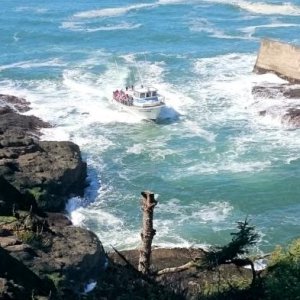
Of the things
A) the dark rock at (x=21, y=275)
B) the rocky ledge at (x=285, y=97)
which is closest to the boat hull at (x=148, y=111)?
the rocky ledge at (x=285, y=97)

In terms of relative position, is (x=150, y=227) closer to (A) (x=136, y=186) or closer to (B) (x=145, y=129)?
(A) (x=136, y=186)

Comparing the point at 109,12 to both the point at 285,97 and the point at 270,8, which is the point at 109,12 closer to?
the point at 270,8

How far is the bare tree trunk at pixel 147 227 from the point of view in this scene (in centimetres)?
1594

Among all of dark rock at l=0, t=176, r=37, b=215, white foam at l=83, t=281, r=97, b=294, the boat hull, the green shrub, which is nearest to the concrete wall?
the boat hull

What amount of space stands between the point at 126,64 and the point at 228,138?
1889cm

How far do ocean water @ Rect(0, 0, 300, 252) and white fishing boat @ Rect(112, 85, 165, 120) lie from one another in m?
0.65

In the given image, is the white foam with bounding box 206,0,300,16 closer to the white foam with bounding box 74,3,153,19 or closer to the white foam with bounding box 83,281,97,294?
the white foam with bounding box 74,3,153,19

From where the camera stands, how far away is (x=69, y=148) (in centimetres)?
3597

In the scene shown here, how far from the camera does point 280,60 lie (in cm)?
5247

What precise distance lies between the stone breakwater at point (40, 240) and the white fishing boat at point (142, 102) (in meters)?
11.5

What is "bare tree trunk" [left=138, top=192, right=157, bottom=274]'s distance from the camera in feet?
52.3

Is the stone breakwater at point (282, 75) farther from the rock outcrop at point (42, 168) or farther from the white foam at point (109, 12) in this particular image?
the white foam at point (109, 12)

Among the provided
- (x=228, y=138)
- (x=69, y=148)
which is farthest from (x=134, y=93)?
(x=69, y=148)

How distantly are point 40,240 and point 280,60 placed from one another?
3923 centimetres
